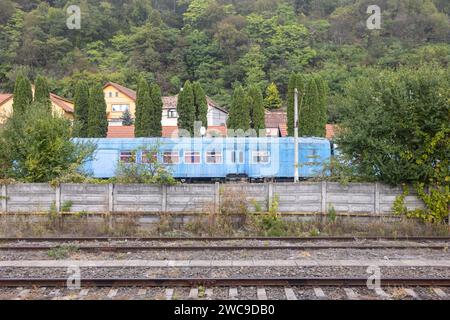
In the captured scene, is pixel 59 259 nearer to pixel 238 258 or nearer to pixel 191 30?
pixel 238 258

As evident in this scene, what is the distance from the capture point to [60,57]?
89750 millimetres

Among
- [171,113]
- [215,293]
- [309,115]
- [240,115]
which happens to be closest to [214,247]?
[215,293]

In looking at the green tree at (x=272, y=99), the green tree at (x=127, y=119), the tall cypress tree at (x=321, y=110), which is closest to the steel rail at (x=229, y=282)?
the tall cypress tree at (x=321, y=110)

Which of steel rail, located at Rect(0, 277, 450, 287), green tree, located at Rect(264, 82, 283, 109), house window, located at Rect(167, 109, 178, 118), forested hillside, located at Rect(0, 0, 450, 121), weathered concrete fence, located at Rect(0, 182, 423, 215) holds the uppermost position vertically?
forested hillside, located at Rect(0, 0, 450, 121)

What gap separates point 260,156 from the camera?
89.9ft

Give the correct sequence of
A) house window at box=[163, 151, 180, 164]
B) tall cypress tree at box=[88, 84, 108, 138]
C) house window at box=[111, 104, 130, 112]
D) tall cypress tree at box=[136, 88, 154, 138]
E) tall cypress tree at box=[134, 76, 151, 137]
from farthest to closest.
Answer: house window at box=[111, 104, 130, 112] → tall cypress tree at box=[88, 84, 108, 138] → tall cypress tree at box=[134, 76, 151, 137] → tall cypress tree at box=[136, 88, 154, 138] → house window at box=[163, 151, 180, 164]

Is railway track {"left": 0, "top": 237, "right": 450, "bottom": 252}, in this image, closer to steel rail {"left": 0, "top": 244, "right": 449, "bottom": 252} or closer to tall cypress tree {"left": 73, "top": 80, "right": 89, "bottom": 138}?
steel rail {"left": 0, "top": 244, "right": 449, "bottom": 252}

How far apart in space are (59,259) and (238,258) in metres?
4.15

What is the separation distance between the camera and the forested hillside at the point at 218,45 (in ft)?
274

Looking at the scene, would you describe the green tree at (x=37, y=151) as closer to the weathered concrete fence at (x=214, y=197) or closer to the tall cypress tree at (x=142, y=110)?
the weathered concrete fence at (x=214, y=197)

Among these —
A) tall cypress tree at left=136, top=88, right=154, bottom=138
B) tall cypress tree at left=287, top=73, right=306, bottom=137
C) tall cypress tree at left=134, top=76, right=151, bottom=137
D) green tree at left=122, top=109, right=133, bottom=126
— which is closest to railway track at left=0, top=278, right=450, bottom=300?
tall cypress tree at left=287, top=73, right=306, bottom=137

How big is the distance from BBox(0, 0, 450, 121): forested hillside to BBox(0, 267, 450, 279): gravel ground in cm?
7056

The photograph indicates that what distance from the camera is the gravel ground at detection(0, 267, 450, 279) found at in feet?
26.2
